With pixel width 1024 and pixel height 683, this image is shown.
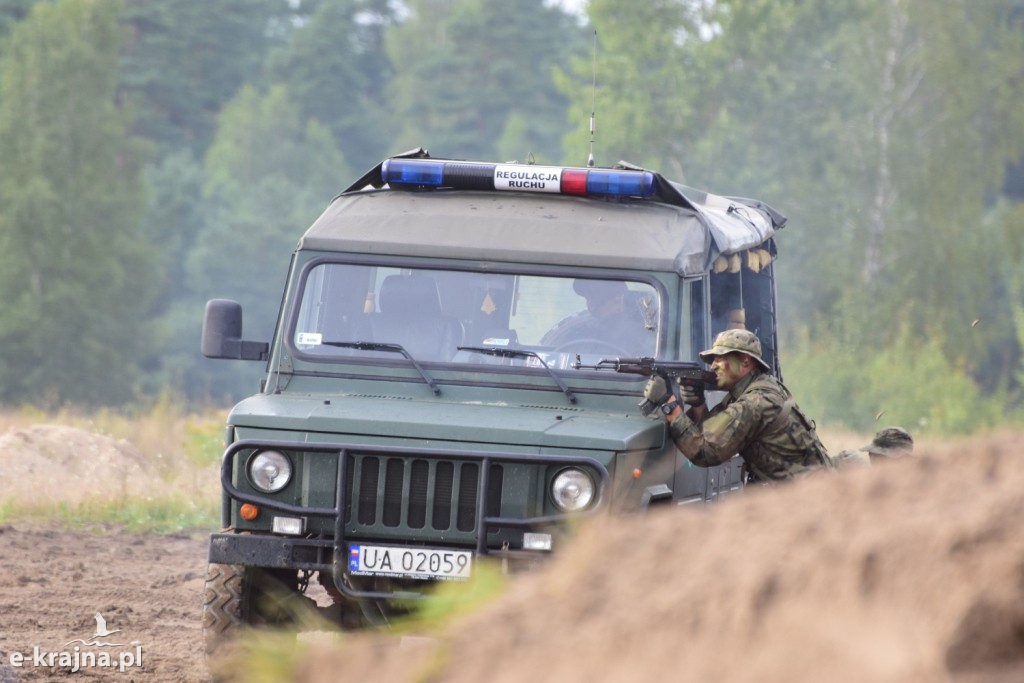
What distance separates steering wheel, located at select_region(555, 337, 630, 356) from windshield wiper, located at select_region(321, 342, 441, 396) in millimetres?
549

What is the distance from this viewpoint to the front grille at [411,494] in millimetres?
6160

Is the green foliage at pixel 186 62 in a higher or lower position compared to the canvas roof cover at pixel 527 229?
lower

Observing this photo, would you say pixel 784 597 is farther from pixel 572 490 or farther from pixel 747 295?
pixel 747 295

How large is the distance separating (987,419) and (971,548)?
26682 millimetres

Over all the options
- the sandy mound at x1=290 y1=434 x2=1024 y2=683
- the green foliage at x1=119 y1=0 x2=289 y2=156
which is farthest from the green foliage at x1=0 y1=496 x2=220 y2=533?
the green foliage at x1=119 y1=0 x2=289 y2=156

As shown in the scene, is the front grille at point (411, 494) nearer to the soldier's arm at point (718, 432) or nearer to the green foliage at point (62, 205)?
the soldier's arm at point (718, 432)

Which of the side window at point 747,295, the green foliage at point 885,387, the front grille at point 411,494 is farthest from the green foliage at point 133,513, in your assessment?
the green foliage at point 885,387

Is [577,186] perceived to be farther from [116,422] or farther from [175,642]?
[116,422]

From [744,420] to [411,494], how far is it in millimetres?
1379

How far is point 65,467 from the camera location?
14.0m

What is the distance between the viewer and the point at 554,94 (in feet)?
173

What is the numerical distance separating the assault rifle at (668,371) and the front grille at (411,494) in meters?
0.82

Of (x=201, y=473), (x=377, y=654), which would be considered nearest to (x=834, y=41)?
(x=201, y=473)

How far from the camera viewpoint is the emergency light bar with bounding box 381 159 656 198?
7.25 m
